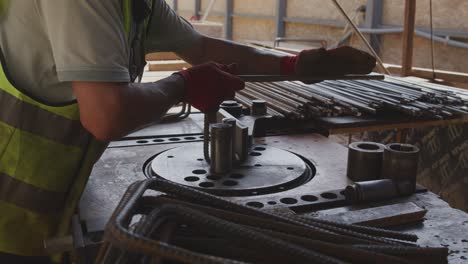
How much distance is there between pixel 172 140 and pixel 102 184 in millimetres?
470

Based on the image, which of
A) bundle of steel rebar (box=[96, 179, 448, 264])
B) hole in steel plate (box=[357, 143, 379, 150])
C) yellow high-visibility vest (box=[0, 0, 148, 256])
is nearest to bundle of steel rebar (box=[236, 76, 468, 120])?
hole in steel plate (box=[357, 143, 379, 150])

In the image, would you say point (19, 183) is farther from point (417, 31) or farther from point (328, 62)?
point (417, 31)

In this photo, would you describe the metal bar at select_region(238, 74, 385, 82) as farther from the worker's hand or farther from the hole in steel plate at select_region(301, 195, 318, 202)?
the hole in steel plate at select_region(301, 195, 318, 202)

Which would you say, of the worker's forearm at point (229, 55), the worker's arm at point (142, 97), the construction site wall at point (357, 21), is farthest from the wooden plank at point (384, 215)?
the construction site wall at point (357, 21)

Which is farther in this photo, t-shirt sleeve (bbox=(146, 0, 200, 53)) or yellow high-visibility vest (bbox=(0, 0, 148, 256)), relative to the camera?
t-shirt sleeve (bbox=(146, 0, 200, 53))

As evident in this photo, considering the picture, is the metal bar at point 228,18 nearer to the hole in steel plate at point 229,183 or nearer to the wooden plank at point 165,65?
the wooden plank at point 165,65

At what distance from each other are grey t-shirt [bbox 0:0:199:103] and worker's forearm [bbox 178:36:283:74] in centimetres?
68

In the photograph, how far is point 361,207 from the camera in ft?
3.81

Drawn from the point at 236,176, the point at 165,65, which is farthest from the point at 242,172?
the point at 165,65

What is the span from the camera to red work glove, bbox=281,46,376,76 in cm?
169

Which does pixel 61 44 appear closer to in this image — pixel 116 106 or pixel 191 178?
pixel 116 106

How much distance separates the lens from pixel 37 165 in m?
1.18

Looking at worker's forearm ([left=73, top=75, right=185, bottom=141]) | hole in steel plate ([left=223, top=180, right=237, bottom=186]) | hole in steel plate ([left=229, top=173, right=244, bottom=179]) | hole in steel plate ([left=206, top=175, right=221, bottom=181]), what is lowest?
hole in steel plate ([left=223, top=180, right=237, bottom=186])

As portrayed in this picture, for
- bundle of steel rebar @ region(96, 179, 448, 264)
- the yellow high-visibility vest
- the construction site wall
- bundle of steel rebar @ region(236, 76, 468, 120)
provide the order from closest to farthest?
bundle of steel rebar @ region(96, 179, 448, 264)
the yellow high-visibility vest
bundle of steel rebar @ region(236, 76, 468, 120)
the construction site wall
